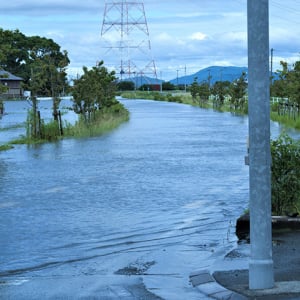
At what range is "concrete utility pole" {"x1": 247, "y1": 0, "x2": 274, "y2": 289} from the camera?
261 inches

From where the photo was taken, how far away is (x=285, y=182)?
33.4 ft

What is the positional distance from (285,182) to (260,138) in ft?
12.1

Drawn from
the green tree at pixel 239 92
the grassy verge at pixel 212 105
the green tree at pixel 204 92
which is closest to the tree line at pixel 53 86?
the grassy verge at pixel 212 105

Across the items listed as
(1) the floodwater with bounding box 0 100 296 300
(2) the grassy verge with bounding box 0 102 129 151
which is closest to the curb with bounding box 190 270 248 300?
(1) the floodwater with bounding box 0 100 296 300

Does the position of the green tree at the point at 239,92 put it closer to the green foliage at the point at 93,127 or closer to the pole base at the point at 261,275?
the green foliage at the point at 93,127

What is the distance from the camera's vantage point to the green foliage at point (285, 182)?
1020 centimetres

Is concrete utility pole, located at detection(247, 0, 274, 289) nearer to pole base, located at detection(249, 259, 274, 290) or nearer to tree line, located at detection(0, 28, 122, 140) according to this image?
pole base, located at detection(249, 259, 274, 290)

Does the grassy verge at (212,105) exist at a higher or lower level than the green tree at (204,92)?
lower

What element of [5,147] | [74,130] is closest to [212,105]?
[74,130]

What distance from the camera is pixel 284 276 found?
23.7 ft

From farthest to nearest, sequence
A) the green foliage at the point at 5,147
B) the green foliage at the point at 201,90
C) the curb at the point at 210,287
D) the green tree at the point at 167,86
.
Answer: the green tree at the point at 167,86 → the green foliage at the point at 201,90 → the green foliage at the point at 5,147 → the curb at the point at 210,287

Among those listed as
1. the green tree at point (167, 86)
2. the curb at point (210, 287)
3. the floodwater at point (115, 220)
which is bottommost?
the floodwater at point (115, 220)

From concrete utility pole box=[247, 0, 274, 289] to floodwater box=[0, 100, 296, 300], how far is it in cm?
71

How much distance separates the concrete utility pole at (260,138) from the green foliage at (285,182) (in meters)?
3.61
